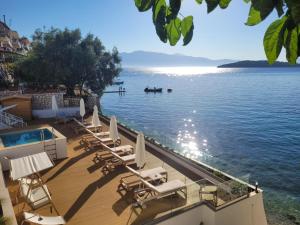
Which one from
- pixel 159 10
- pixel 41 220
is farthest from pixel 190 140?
pixel 159 10

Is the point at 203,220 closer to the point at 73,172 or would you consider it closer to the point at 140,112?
the point at 73,172

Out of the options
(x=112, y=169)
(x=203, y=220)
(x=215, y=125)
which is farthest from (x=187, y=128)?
(x=203, y=220)

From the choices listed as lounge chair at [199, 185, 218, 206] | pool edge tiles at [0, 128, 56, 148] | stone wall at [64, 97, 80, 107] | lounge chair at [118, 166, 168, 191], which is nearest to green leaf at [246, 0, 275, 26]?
lounge chair at [199, 185, 218, 206]

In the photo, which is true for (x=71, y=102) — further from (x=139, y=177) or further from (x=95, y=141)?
(x=139, y=177)

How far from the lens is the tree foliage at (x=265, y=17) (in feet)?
2.95

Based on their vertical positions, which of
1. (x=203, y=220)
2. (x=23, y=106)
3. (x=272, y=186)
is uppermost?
(x=23, y=106)

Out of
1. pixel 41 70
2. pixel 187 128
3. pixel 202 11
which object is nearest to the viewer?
pixel 202 11

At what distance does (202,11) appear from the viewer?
1.20 meters

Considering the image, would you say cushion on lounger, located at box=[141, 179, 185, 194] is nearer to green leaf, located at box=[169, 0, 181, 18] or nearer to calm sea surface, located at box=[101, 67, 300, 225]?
calm sea surface, located at box=[101, 67, 300, 225]

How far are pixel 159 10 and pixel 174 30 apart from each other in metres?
0.13

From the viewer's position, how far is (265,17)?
36.4 inches

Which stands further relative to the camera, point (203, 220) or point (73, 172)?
point (73, 172)

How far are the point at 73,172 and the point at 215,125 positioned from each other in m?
27.3

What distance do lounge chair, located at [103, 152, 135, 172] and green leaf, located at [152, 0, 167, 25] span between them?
9541 mm
